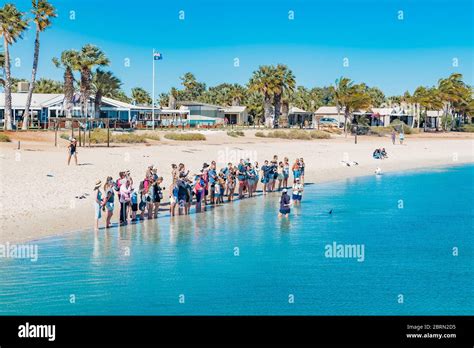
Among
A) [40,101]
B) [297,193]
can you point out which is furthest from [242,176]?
[40,101]

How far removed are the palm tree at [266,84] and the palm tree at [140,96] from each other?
19833mm

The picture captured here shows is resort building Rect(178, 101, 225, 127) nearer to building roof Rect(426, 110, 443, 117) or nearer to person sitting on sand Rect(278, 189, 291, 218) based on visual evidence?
building roof Rect(426, 110, 443, 117)

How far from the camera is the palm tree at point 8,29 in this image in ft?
179

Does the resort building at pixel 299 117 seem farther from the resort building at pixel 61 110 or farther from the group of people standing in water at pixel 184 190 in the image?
the group of people standing in water at pixel 184 190

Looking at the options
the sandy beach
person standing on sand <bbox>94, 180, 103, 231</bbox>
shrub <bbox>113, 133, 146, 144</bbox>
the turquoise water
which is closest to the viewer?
the turquoise water

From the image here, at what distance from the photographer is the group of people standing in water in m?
21.2

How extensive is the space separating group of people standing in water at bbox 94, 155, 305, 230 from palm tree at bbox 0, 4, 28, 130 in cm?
3004

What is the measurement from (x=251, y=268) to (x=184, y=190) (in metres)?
7.17

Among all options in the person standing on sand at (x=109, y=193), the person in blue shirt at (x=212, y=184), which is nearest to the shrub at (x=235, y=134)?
the person in blue shirt at (x=212, y=184)

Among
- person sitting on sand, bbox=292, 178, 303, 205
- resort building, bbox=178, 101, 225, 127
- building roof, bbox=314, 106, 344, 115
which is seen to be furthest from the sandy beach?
building roof, bbox=314, 106, 344, 115

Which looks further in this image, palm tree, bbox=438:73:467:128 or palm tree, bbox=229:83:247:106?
palm tree, bbox=438:73:467:128

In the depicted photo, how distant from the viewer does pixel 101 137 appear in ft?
156
